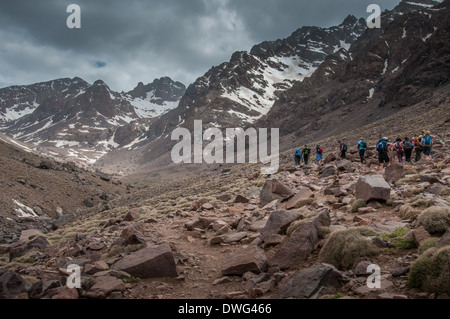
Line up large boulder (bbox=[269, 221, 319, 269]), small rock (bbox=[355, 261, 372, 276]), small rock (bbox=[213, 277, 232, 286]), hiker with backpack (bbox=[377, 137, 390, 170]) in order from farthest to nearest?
hiker with backpack (bbox=[377, 137, 390, 170]) < large boulder (bbox=[269, 221, 319, 269]) < small rock (bbox=[213, 277, 232, 286]) < small rock (bbox=[355, 261, 372, 276])

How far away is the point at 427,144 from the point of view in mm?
17422

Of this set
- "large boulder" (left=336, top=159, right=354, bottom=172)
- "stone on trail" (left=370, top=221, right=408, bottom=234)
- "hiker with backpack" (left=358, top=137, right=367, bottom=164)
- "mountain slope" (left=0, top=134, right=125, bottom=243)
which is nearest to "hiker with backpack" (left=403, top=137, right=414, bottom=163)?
"hiker with backpack" (left=358, top=137, right=367, bottom=164)

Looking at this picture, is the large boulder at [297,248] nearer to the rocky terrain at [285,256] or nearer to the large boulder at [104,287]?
the rocky terrain at [285,256]

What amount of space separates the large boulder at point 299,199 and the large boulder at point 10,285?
29.8 ft

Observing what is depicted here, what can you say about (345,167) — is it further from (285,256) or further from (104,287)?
(104,287)

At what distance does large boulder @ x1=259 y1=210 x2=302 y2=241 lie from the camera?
345 inches

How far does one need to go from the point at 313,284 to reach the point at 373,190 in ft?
18.5

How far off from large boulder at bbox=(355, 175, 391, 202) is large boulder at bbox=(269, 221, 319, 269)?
3.33m

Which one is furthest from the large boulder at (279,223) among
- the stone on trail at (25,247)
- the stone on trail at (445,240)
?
the stone on trail at (25,247)

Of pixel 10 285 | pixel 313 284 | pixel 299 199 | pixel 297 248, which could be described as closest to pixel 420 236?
pixel 297 248

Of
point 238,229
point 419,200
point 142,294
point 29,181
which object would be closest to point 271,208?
point 238,229

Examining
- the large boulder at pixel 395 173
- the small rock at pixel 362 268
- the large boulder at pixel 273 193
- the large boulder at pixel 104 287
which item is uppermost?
the large boulder at pixel 395 173

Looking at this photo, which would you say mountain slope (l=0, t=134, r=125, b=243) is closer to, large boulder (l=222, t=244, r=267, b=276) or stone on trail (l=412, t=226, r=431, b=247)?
large boulder (l=222, t=244, r=267, b=276)

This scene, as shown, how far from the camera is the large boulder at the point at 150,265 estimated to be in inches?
270
